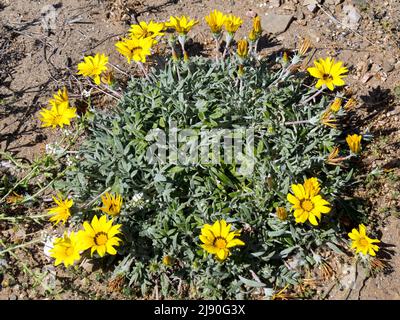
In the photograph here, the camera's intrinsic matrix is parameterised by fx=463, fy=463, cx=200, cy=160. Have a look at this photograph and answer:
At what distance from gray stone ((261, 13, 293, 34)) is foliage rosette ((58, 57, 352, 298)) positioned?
1.02 meters

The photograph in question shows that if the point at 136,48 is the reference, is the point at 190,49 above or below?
below

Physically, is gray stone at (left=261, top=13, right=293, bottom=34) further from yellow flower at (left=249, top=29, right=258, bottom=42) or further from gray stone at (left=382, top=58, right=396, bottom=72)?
yellow flower at (left=249, top=29, right=258, bottom=42)

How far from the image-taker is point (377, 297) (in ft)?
11.2

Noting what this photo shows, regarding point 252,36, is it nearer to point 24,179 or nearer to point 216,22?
point 216,22

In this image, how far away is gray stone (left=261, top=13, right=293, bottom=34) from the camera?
16.1 ft

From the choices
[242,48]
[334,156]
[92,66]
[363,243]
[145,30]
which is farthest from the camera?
[145,30]

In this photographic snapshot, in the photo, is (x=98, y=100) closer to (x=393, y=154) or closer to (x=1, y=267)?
(x=1, y=267)

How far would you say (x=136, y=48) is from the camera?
12.3ft

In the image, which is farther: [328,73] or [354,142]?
[328,73]

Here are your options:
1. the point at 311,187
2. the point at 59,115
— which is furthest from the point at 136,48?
the point at 311,187

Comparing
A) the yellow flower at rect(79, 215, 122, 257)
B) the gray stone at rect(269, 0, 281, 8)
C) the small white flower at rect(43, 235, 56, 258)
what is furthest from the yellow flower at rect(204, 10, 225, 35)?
the small white flower at rect(43, 235, 56, 258)

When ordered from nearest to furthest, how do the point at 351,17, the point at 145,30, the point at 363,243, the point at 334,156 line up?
the point at 363,243, the point at 334,156, the point at 145,30, the point at 351,17

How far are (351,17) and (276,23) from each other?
2.60ft
